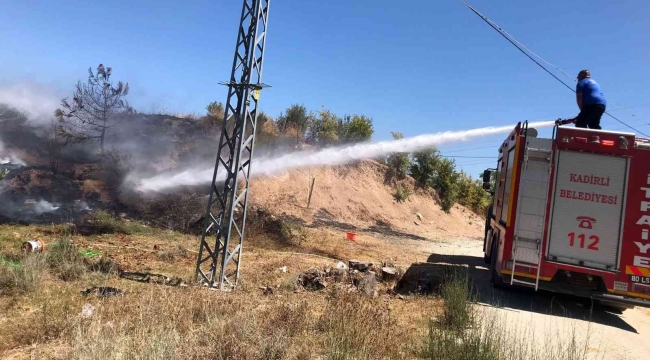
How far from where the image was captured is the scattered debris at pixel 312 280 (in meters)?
9.55

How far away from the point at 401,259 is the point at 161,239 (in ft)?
28.5

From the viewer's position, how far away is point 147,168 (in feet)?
73.5

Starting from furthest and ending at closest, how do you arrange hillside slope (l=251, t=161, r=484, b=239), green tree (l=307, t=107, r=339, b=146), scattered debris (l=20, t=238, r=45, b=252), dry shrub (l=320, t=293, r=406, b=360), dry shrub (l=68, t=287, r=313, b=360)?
green tree (l=307, t=107, r=339, b=146), hillside slope (l=251, t=161, r=484, b=239), scattered debris (l=20, t=238, r=45, b=252), dry shrub (l=320, t=293, r=406, b=360), dry shrub (l=68, t=287, r=313, b=360)

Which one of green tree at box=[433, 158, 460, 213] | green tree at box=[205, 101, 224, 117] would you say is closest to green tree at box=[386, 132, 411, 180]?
green tree at box=[433, 158, 460, 213]

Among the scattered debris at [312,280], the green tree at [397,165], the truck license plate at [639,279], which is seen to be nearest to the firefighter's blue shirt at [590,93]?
the truck license plate at [639,279]

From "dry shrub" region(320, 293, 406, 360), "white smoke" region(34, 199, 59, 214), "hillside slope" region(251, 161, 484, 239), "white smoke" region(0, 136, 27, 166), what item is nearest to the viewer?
"dry shrub" region(320, 293, 406, 360)

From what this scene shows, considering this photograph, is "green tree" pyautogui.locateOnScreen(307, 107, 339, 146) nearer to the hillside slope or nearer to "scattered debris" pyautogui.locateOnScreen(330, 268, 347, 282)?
the hillside slope

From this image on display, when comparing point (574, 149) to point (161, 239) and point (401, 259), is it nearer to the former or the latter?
point (401, 259)

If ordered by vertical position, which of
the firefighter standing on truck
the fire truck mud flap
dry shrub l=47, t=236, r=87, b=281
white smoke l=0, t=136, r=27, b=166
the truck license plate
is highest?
the firefighter standing on truck

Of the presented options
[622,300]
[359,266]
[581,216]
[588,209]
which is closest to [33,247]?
[359,266]

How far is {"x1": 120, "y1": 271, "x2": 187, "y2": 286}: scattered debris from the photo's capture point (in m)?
9.19

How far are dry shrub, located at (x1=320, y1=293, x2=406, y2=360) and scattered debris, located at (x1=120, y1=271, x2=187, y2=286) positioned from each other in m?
4.57

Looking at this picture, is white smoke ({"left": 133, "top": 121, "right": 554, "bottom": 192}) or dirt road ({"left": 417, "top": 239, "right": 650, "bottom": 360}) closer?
dirt road ({"left": 417, "top": 239, "right": 650, "bottom": 360})

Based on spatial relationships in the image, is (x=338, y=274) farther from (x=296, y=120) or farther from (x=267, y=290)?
(x=296, y=120)
